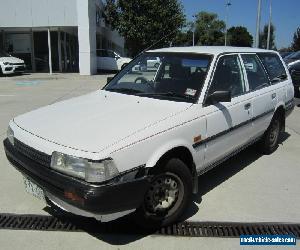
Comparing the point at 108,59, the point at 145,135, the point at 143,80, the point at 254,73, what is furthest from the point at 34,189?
the point at 108,59

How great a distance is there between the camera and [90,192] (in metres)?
2.96

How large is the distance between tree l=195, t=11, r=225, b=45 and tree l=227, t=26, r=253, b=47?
3.22 meters

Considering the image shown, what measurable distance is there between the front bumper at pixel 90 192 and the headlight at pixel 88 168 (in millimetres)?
46

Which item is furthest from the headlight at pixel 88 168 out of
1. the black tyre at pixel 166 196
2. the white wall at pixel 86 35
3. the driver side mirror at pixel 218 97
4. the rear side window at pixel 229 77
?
the white wall at pixel 86 35

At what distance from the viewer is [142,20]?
2672 centimetres

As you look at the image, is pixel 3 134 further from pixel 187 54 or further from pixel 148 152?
pixel 148 152

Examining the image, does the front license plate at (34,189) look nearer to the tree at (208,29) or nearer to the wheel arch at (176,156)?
the wheel arch at (176,156)

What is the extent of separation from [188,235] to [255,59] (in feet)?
10.0

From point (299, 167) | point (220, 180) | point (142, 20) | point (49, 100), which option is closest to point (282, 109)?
point (299, 167)

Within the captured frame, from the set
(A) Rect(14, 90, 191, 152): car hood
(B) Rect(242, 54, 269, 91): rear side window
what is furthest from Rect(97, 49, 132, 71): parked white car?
(A) Rect(14, 90, 191, 152): car hood

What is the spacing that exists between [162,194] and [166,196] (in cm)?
7

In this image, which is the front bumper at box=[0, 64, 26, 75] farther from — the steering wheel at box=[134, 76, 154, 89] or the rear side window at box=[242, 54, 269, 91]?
the rear side window at box=[242, 54, 269, 91]

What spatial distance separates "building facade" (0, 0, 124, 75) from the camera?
21.7m

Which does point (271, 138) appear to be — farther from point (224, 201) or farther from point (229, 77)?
point (224, 201)
